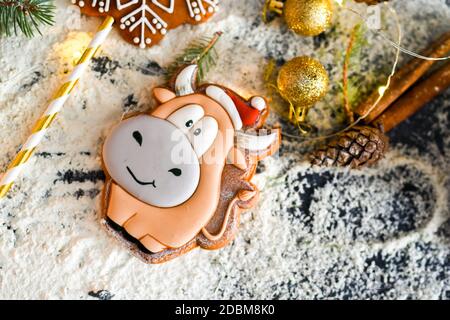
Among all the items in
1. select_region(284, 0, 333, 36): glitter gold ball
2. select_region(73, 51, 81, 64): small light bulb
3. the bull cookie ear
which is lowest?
the bull cookie ear

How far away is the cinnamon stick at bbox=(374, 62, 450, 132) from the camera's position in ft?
4.54

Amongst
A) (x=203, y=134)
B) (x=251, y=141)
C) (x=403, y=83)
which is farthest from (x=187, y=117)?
(x=403, y=83)

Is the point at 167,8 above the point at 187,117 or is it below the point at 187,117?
above

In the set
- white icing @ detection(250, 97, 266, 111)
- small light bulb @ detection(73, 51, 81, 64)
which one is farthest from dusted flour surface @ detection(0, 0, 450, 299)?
white icing @ detection(250, 97, 266, 111)

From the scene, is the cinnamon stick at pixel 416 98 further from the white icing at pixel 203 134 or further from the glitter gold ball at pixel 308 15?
the white icing at pixel 203 134

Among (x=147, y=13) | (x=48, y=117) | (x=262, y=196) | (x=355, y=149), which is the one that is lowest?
(x=262, y=196)

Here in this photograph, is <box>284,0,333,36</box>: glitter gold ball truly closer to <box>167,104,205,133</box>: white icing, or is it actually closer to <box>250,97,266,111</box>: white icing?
<box>250,97,266,111</box>: white icing

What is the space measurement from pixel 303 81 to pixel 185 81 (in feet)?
0.98

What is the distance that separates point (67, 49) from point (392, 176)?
957 mm

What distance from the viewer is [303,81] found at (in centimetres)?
130

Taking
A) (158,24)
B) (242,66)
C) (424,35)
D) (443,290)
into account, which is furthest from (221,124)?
(443,290)

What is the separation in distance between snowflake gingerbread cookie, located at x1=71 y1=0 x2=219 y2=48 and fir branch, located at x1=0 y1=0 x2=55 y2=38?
0.32 ft

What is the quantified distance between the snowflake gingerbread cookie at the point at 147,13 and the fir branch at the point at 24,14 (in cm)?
10

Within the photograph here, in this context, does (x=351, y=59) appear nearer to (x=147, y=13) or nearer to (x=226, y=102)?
(x=226, y=102)
